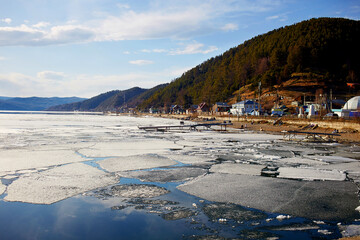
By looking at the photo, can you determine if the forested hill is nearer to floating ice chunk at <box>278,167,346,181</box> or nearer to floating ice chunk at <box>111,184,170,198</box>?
floating ice chunk at <box>278,167,346,181</box>

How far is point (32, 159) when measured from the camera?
539 inches

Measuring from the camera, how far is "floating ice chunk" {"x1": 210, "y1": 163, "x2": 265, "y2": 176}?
37.2ft

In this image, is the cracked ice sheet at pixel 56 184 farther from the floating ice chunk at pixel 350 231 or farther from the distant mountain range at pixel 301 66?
the distant mountain range at pixel 301 66

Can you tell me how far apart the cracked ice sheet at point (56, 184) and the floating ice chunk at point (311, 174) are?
23.4ft

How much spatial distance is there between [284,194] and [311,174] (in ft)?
11.8

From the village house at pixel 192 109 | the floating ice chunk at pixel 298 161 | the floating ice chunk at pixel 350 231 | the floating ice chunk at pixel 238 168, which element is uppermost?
the village house at pixel 192 109

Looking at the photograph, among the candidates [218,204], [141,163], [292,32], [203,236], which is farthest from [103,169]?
[292,32]

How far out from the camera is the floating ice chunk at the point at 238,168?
1134cm

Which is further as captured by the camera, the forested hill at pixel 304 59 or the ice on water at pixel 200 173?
the forested hill at pixel 304 59

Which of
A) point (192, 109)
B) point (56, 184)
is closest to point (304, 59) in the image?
point (192, 109)

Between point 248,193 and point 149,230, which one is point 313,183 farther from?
point 149,230

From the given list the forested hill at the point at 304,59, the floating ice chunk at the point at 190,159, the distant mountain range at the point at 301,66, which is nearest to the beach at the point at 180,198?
the floating ice chunk at the point at 190,159

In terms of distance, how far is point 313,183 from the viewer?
964 cm

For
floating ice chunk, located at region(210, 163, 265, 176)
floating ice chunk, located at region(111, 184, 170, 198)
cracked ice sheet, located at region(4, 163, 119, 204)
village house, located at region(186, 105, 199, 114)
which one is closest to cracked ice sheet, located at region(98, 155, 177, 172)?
cracked ice sheet, located at region(4, 163, 119, 204)
